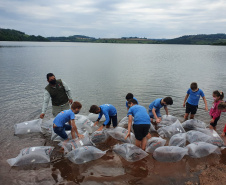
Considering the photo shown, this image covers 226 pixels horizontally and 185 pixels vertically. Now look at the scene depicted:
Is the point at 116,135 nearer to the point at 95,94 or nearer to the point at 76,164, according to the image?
the point at 76,164

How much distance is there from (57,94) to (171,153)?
416cm

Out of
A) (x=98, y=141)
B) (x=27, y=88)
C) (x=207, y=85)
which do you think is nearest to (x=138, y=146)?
(x=98, y=141)

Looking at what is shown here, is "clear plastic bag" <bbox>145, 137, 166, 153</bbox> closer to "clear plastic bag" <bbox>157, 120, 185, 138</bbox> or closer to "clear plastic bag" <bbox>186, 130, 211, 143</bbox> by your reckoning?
"clear plastic bag" <bbox>157, 120, 185, 138</bbox>

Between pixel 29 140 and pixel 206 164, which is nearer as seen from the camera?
pixel 206 164

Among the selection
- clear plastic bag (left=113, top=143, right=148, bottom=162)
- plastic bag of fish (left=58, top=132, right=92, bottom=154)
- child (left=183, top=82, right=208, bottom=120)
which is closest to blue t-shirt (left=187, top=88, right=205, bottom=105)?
child (left=183, top=82, right=208, bottom=120)

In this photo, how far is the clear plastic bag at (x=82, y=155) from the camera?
4.98 metres

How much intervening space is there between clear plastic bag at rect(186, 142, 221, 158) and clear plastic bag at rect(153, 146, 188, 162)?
0.32 m

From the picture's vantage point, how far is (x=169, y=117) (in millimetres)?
7434

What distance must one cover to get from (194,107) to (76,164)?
5.23 m

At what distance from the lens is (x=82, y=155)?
499cm

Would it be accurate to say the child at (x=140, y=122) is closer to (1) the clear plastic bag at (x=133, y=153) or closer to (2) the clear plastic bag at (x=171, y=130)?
(1) the clear plastic bag at (x=133, y=153)

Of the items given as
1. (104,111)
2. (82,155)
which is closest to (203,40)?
(104,111)

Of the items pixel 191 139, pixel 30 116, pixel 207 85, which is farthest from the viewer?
pixel 207 85

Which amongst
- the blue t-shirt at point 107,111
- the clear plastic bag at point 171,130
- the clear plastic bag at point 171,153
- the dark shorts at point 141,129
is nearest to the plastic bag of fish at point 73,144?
the blue t-shirt at point 107,111
